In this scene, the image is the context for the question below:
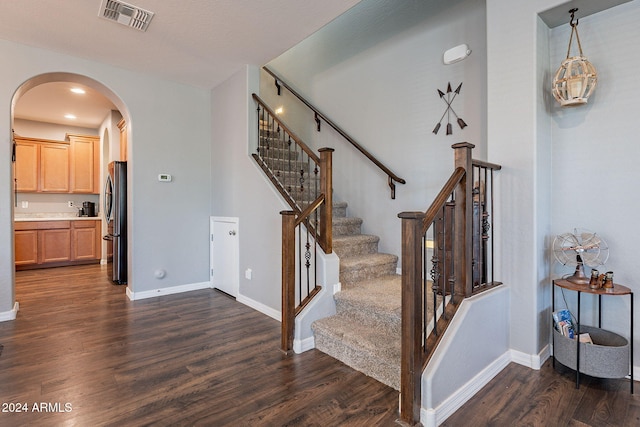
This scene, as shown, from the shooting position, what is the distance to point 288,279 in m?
2.69

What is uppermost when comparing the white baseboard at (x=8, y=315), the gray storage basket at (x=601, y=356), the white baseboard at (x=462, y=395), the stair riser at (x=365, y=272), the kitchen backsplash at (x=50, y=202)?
the kitchen backsplash at (x=50, y=202)

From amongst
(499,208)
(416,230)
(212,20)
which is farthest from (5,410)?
(499,208)

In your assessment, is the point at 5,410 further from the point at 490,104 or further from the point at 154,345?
the point at 490,104

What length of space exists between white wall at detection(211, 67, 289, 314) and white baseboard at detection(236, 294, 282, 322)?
0.03ft

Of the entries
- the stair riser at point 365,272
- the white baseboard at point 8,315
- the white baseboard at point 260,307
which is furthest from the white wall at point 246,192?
the white baseboard at point 8,315

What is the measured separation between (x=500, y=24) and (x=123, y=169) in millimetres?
4882

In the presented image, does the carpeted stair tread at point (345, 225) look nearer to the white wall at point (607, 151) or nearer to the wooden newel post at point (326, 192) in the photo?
the wooden newel post at point (326, 192)

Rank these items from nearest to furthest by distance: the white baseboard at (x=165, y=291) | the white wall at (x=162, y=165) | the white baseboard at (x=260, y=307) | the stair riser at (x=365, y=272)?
1. the stair riser at (x=365, y=272)
2. the white baseboard at (x=260, y=307)
3. the white wall at (x=162, y=165)
4. the white baseboard at (x=165, y=291)

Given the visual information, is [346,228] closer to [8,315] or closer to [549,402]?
[549,402]

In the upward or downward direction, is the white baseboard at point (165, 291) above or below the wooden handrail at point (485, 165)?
below

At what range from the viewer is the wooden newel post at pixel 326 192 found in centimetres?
297

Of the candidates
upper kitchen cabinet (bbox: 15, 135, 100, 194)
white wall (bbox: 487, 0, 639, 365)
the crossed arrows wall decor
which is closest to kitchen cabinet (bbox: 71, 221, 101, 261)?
upper kitchen cabinet (bbox: 15, 135, 100, 194)

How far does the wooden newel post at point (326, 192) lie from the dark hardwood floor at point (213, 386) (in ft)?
3.09

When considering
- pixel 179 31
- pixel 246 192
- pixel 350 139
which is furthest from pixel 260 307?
pixel 179 31
